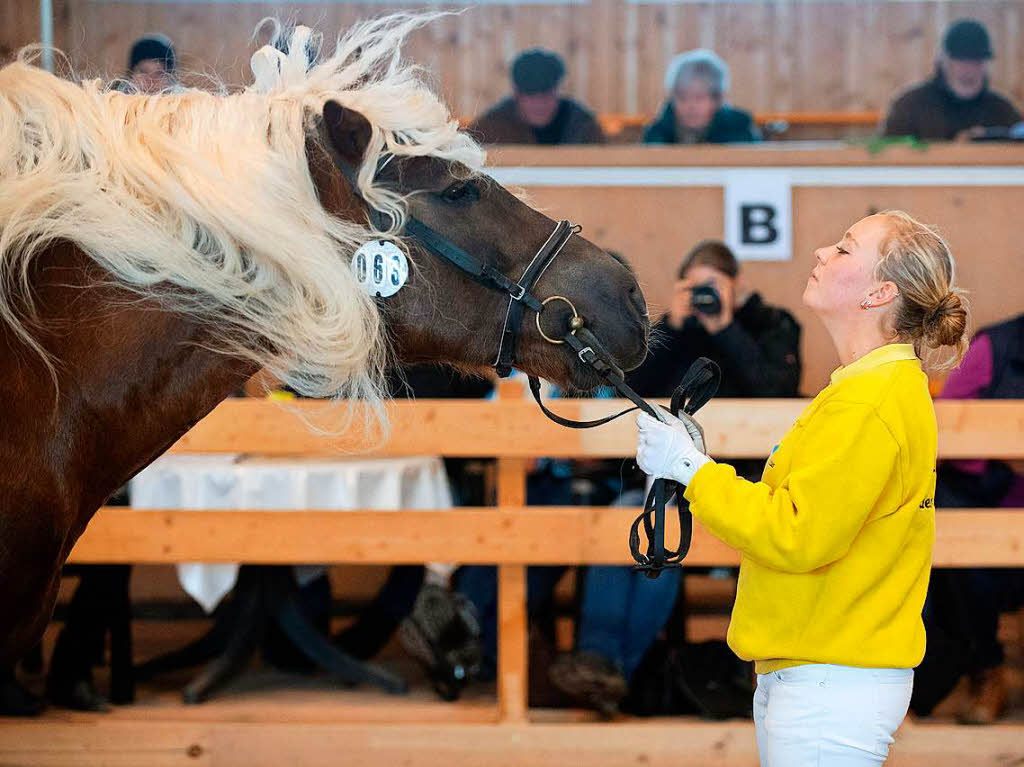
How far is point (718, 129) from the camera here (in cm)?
525

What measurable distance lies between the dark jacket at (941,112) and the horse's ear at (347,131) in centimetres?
446

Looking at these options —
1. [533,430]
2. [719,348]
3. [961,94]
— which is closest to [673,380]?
[719,348]

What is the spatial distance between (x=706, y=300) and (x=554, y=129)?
86.4 inches

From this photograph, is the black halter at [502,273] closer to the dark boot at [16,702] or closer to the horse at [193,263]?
the horse at [193,263]

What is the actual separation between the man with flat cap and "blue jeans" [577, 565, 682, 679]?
105 inches

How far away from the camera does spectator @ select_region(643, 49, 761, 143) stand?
17.2 ft

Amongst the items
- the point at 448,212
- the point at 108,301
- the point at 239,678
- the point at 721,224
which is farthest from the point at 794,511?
the point at 721,224

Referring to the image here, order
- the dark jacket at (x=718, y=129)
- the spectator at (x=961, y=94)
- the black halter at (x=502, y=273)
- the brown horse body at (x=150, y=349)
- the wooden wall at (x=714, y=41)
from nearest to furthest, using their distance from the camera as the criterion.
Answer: the brown horse body at (x=150, y=349)
the black halter at (x=502, y=273)
the dark jacket at (x=718, y=129)
the spectator at (x=961, y=94)
the wooden wall at (x=714, y=41)

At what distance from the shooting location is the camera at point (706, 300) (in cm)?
362

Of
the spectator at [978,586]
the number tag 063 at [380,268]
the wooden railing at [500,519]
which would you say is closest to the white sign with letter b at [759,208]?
the spectator at [978,586]

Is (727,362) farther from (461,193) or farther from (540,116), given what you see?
(540,116)

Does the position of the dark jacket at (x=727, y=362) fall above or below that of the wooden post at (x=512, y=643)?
above

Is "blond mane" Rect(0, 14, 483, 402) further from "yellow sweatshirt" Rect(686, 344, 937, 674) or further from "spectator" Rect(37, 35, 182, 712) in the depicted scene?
"spectator" Rect(37, 35, 182, 712)

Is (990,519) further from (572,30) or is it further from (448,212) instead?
(572,30)
